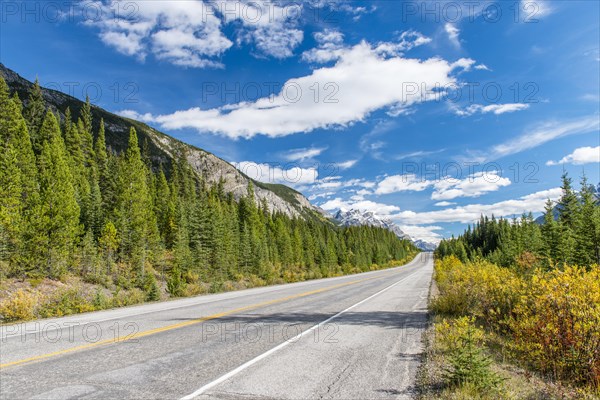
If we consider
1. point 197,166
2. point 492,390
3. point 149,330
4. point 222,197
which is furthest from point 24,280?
point 197,166

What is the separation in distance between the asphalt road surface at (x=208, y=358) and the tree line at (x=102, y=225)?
1312 cm

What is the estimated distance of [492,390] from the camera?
4.88 metres

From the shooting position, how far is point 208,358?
20.6ft

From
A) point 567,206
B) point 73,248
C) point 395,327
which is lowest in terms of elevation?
point 395,327

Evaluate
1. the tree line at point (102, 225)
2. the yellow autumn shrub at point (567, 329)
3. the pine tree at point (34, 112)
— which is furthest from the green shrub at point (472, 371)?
the pine tree at point (34, 112)

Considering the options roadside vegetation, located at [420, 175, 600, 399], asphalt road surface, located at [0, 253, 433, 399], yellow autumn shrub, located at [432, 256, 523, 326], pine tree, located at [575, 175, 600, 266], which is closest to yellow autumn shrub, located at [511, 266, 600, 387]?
roadside vegetation, located at [420, 175, 600, 399]

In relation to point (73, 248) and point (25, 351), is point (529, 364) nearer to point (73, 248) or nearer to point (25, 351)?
point (25, 351)

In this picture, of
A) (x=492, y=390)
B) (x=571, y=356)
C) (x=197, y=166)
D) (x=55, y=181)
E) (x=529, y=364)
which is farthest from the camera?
(x=197, y=166)

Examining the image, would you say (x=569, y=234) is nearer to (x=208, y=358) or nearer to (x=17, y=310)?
(x=208, y=358)

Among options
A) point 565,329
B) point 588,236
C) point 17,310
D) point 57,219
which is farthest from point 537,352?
point 57,219

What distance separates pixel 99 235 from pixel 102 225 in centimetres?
149

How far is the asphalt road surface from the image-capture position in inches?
187

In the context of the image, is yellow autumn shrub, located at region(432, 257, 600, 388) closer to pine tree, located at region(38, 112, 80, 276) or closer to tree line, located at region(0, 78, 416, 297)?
tree line, located at region(0, 78, 416, 297)

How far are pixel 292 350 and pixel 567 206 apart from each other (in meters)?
40.4
